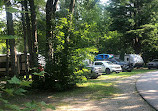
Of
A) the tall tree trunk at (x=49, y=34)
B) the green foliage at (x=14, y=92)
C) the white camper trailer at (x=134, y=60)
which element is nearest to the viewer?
the green foliage at (x=14, y=92)

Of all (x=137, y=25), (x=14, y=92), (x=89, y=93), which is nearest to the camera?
(x=14, y=92)

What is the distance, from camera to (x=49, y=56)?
10.3m

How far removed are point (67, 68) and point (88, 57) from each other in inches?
57.8

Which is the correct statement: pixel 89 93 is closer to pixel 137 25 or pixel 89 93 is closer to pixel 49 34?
pixel 49 34

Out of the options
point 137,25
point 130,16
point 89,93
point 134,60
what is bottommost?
point 89,93

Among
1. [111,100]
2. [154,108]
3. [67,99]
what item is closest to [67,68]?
[67,99]

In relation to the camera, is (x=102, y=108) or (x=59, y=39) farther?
(x=59, y=39)

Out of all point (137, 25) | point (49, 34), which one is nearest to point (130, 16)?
point (137, 25)

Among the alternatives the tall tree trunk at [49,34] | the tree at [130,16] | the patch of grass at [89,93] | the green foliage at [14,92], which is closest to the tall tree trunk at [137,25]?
the tree at [130,16]

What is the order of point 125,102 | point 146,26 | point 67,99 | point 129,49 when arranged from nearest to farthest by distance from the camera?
1. point 125,102
2. point 67,99
3. point 146,26
4. point 129,49

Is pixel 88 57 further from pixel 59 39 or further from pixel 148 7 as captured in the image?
pixel 148 7

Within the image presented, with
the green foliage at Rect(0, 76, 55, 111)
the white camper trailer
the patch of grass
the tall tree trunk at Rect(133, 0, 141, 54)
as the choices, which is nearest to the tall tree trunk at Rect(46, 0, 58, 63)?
the patch of grass

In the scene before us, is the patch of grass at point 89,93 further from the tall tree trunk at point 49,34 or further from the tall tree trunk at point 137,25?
the tall tree trunk at point 137,25

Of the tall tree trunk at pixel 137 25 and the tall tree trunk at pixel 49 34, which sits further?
the tall tree trunk at pixel 137 25
